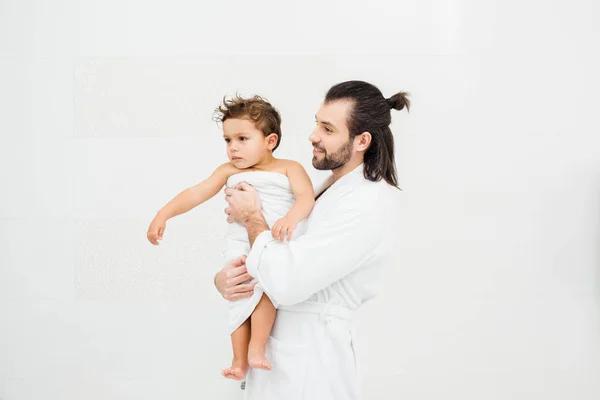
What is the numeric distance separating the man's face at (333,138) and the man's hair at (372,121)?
0.02 meters

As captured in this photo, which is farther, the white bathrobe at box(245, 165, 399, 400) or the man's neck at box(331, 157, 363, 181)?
the man's neck at box(331, 157, 363, 181)

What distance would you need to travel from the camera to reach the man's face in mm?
1968

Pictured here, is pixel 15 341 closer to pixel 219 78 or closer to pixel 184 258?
pixel 184 258

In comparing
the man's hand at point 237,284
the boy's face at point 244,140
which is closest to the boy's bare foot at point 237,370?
the man's hand at point 237,284

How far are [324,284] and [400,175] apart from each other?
1380mm

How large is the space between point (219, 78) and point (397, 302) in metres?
1.31

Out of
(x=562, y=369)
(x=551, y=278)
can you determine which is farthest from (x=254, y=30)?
(x=562, y=369)

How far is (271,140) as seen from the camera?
2.07 metres

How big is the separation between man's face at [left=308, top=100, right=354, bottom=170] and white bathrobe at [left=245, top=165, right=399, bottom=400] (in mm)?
63

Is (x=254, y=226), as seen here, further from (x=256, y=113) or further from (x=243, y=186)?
(x=256, y=113)

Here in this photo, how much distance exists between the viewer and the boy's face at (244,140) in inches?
79.7

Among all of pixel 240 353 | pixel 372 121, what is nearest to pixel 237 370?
pixel 240 353

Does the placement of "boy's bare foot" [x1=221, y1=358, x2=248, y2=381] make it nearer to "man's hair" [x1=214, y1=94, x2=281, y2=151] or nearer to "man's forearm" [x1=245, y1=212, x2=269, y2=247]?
"man's forearm" [x1=245, y1=212, x2=269, y2=247]

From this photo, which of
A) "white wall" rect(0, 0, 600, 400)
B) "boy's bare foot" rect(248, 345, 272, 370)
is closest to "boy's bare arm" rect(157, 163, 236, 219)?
"boy's bare foot" rect(248, 345, 272, 370)
